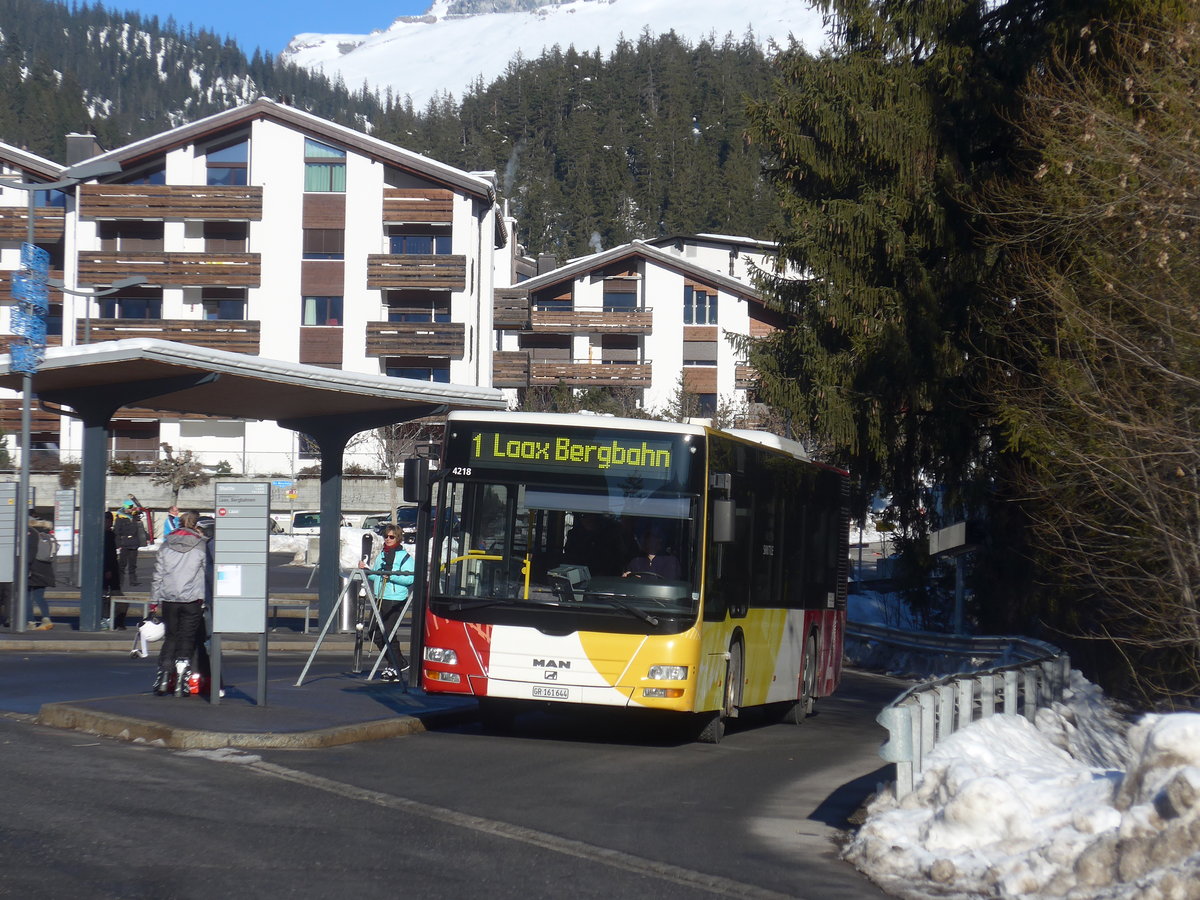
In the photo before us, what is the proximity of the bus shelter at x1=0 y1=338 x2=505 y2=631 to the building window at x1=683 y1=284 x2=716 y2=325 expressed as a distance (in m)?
54.8

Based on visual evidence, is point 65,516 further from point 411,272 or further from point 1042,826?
point 411,272

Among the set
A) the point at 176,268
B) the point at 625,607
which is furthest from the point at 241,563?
the point at 176,268

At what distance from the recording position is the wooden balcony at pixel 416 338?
203 feet

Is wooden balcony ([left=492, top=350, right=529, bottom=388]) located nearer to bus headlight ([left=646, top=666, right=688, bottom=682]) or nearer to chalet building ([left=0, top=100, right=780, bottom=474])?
chalet building ([left=0, top=100, right=780, bottom=474])

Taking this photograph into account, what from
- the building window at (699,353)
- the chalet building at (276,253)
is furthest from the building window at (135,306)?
the building window at (699,353)

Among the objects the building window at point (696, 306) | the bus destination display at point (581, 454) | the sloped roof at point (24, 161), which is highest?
the sloped roof at point (24, 161)

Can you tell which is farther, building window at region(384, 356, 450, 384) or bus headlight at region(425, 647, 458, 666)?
building window at region(384, 356, 450, 384)

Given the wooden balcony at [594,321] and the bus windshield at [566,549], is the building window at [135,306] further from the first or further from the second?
the bus windshield at [566,549]

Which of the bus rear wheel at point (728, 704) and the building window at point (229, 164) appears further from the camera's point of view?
the building window at point (229, 164)

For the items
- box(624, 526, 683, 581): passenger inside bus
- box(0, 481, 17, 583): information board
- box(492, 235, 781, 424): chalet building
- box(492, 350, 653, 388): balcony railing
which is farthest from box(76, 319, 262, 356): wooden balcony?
box(624, 526, 683, 581): passenger inside bus

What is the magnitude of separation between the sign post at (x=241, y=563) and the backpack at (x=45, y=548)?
1078cm

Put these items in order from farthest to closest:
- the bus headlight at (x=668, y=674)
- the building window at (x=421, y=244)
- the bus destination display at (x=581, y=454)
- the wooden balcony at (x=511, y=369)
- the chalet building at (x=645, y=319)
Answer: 1. the chalet building at (x=645, y=319)
2. the wooden balcony at (x=511, y=369)
3. the building window at (x=421, y=244)
4. the bus destination display at (x=581, y=454)
5. the bus headlight at (x=668, y=674)

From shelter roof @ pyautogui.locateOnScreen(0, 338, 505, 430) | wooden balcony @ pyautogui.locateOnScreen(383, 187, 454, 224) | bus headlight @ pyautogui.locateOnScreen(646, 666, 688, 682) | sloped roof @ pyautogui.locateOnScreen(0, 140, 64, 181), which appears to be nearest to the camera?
bus headlight @ pyautogui.locateOnScreen(646, 666, 688, 682)

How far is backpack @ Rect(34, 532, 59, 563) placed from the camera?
74.9ft
